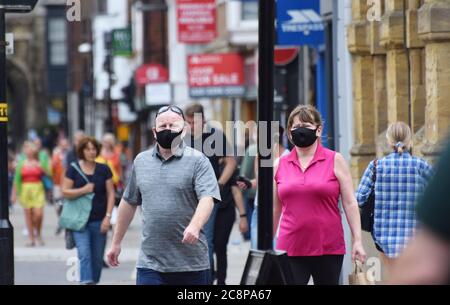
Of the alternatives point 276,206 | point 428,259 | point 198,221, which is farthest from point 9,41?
point 428,259

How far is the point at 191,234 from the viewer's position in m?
7.79

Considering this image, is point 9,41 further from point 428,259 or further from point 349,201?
point 428,259

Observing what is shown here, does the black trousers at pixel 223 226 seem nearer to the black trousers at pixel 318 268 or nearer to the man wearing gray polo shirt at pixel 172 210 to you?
the black trousers at pixel 318 268

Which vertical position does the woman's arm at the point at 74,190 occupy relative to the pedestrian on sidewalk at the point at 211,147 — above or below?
below

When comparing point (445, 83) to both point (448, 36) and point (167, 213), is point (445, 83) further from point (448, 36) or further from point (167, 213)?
point (167, 213)

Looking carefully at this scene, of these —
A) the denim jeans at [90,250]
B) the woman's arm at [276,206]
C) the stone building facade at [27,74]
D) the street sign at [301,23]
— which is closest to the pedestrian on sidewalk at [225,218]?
the denim jeans at [90,250]

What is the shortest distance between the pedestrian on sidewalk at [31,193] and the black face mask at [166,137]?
14855 millimetres

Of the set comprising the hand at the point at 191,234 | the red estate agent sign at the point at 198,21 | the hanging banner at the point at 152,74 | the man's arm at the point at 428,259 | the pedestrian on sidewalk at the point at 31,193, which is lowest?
the pedestrian on sidewalk at the point at 31,193

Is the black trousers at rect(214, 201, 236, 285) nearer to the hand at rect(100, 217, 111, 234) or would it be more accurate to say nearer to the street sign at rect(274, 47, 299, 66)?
the hand at rect(100, 217, 111, 234)

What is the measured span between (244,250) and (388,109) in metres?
6.98

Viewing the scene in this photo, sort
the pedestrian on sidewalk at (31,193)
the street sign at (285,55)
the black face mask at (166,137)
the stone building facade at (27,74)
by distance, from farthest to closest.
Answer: the stone building facade at (27,74)
the pedestrian on sidewalk at (31,193)
the street sign at (285,55)
the black face mask at (166,137)

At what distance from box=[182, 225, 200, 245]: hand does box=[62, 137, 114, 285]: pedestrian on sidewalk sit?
600 centimetres

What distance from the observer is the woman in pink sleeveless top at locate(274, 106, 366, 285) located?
28.6ft

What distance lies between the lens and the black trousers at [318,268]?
8773mm
